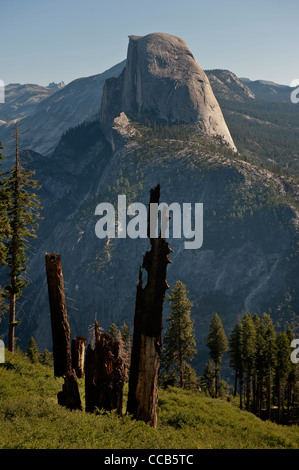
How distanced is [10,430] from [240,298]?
106939 mm

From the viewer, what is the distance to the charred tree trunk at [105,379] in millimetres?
14109

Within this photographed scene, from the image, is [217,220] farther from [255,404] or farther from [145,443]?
[145,443]

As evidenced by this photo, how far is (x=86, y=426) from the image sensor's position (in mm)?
11195

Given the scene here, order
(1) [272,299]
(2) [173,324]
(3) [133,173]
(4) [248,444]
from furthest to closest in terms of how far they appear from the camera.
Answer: (3) [133,173]
(1) [272,299]
(2) [173,324]
(4) [248,444]

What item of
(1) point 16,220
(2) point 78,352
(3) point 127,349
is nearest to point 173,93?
(3) point 127,349

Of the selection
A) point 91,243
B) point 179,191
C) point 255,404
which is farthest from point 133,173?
point 255,404

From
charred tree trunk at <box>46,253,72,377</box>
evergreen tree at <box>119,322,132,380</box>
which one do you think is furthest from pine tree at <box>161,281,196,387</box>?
charred tree trunk at <box>46,253,72,377</box>

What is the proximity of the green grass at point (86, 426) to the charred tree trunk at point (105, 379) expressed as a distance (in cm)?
59

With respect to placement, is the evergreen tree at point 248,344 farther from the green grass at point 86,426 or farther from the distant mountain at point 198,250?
the distant mountain at point 198,250

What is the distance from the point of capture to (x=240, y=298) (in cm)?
11256

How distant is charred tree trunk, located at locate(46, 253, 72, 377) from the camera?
54.1 feet

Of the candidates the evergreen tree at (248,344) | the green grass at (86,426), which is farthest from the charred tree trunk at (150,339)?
the evergreen tree at (248,344)

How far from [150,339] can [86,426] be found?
3705mm

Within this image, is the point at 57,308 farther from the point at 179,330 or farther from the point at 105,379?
the point at 179,330
